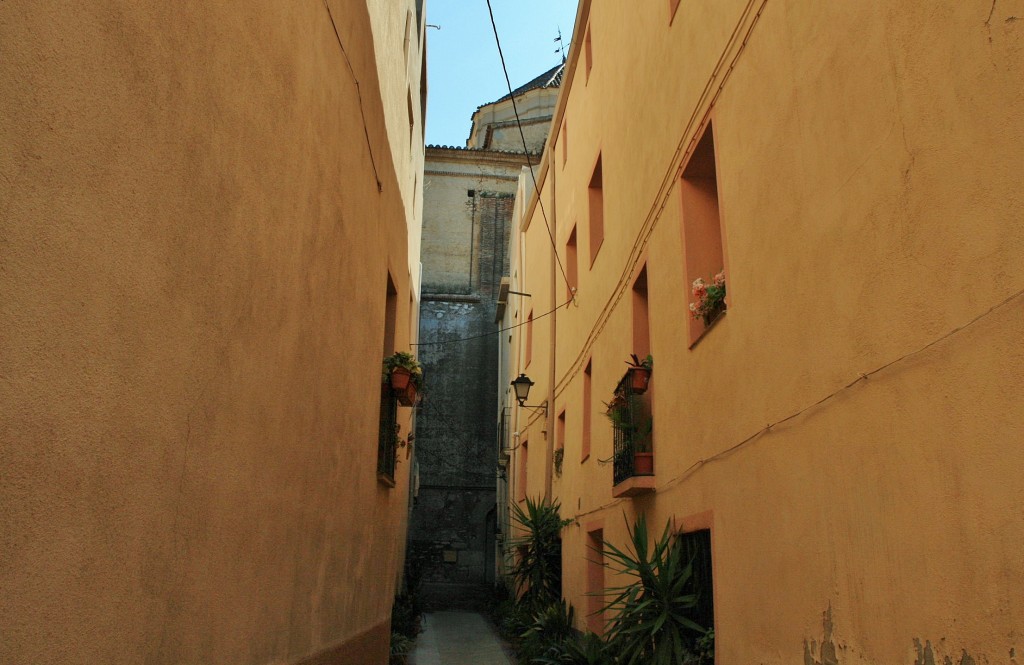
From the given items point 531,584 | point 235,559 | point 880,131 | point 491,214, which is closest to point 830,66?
point 880,131

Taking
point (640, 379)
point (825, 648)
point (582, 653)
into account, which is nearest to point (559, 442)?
point (582, 653)

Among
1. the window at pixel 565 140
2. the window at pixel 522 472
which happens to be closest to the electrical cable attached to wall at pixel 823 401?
the window at pixel 565 140

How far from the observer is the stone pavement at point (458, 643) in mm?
11348

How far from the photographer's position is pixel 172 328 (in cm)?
298

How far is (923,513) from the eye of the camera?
3.11 metres

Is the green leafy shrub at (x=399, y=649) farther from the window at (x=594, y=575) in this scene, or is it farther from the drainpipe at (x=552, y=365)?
the drainpipe at (x=552, y=365)

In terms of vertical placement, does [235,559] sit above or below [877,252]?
below

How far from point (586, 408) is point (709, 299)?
557cm

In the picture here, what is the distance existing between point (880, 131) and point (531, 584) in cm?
1017

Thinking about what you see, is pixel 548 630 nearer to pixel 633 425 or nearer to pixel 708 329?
pixel 633 425

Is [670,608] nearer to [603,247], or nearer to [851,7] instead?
[851,7]

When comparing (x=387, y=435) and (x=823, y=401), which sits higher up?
(x=387, y=435)

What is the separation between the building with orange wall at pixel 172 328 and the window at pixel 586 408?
16.6 feet

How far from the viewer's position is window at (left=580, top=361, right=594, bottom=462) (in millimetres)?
10874
